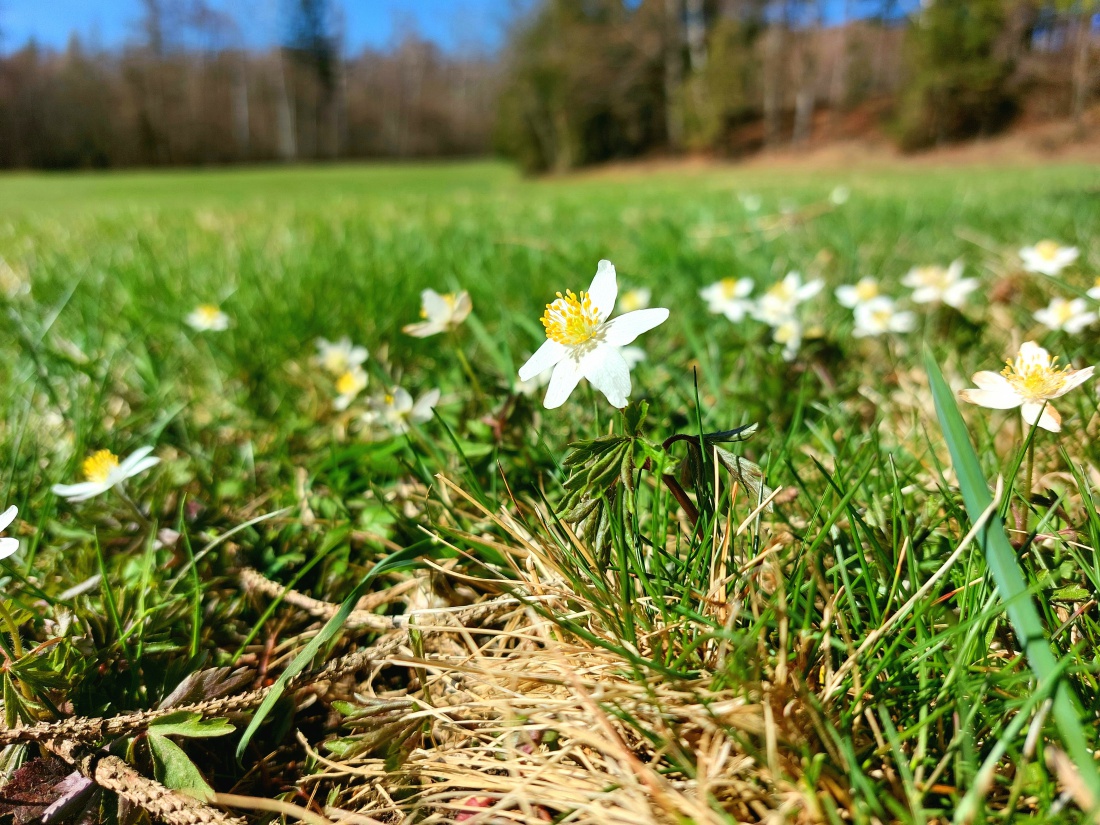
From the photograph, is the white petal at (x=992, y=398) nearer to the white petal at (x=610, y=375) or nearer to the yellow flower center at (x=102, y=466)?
the white petal at (x=610, y=375)

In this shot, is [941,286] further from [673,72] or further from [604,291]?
[673,72]

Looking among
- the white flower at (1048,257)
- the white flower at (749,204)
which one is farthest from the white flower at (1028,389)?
the white flower at (749,204)

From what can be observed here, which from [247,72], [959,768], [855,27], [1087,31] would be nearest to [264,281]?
[959,768]

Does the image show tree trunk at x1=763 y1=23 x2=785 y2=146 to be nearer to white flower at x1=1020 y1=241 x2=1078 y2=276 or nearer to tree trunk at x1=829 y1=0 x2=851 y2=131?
tree trunk at x1=829 y1=0 x2=851 y2=131

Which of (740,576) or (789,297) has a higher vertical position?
(789,297)

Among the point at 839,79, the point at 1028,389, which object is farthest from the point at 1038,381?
the point at 839,79

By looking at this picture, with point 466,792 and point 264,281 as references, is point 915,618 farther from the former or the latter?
point 264,281

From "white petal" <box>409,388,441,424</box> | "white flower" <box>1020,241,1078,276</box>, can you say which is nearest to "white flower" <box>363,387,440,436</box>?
"white petal" <box>409,388,441,424</box>
